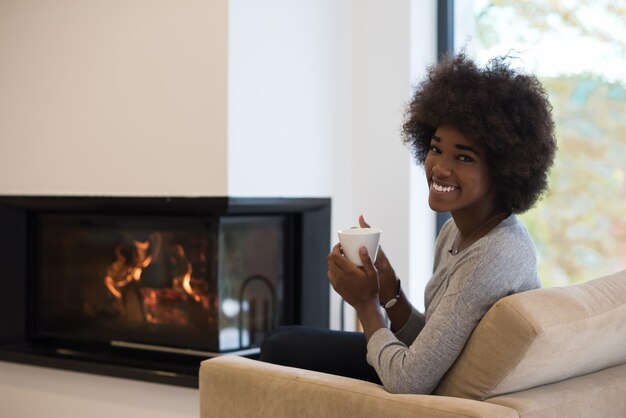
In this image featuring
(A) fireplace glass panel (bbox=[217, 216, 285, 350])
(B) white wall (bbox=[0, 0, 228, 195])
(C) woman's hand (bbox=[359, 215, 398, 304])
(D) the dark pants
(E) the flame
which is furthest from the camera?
(E) the flame

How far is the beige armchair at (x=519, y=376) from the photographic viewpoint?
1489mm

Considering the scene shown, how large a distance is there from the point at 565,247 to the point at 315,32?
1247 millimetres

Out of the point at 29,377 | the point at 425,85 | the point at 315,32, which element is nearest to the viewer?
the point at 425,85

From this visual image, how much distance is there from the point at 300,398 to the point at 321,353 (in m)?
0.32

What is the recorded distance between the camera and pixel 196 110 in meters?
3.11

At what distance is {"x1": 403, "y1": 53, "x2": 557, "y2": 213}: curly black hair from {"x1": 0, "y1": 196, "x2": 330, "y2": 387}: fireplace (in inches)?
54.9

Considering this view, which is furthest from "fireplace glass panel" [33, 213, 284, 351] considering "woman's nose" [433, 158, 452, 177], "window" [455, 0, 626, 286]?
"woman's nose" [433, 158, 452, 177]

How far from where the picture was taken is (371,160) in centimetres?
352

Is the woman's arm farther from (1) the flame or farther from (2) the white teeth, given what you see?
(1) the flame

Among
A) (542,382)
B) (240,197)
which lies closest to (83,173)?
(240,197)

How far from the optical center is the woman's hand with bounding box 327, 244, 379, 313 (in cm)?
179

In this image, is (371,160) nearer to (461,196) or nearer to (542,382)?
(461,196)

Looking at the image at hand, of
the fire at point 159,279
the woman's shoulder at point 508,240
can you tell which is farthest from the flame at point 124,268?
the woman's shoulder at point 508,240

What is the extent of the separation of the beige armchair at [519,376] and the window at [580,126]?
1.67m
